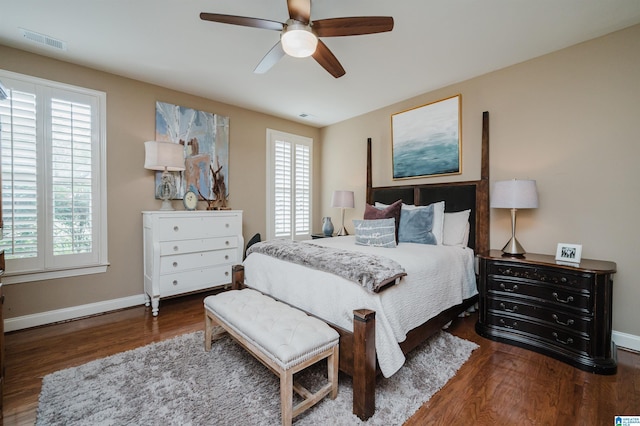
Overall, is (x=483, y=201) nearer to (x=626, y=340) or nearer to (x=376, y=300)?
(x=626, y=340)

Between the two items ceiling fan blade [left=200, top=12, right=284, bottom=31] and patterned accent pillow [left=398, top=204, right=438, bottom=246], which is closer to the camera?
ceiling fan blade [left=200, top=12, right=284, bottom=31]

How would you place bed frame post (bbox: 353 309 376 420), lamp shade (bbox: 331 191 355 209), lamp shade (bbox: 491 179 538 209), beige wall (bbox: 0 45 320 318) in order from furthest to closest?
1. lamp shade (bbox: 331 191 355 209)
2. beige wall (bbox: 0 45 320 318)
3. lamp shade (bbox: 491 179 538 209)
4. bed frame post (bbox: 353 309 376 420)

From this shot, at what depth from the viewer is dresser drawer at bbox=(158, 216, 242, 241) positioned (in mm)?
3015

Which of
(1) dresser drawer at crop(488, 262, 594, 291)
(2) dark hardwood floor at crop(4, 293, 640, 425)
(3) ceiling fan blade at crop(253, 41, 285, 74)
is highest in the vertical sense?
(3) ceiling fan blade at crop(253, 41, 285, 74)

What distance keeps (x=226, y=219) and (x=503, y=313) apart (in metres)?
3.20

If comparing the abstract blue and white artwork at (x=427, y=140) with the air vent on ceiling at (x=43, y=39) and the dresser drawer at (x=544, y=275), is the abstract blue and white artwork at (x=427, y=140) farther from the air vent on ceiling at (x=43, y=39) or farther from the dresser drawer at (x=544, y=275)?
the air vent on ceiling at (x=43, y=39)

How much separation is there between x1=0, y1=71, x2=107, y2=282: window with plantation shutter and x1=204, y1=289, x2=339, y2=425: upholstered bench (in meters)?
2.03

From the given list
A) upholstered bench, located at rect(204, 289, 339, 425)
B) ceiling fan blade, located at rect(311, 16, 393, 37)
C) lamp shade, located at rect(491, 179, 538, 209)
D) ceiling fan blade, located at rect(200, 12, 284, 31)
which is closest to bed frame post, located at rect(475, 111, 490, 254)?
lamp shade, located at rect(491, 179, 538, 209)

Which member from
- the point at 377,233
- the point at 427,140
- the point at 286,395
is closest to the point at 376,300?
the point at 286,395

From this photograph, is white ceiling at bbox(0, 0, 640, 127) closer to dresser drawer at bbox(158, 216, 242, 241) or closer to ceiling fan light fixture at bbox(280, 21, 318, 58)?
ceiling fan light fixture at bbox(280, 21, 318, 58)

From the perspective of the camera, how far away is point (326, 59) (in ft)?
6.97

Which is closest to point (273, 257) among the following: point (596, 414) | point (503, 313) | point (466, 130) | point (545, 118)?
point (503, 313)

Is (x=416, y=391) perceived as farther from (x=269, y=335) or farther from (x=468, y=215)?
(x=468, y=215)

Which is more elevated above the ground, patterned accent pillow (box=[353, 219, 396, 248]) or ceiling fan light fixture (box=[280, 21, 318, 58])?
ceiling fan light fixture (box=[280, 21, 318, 58])
